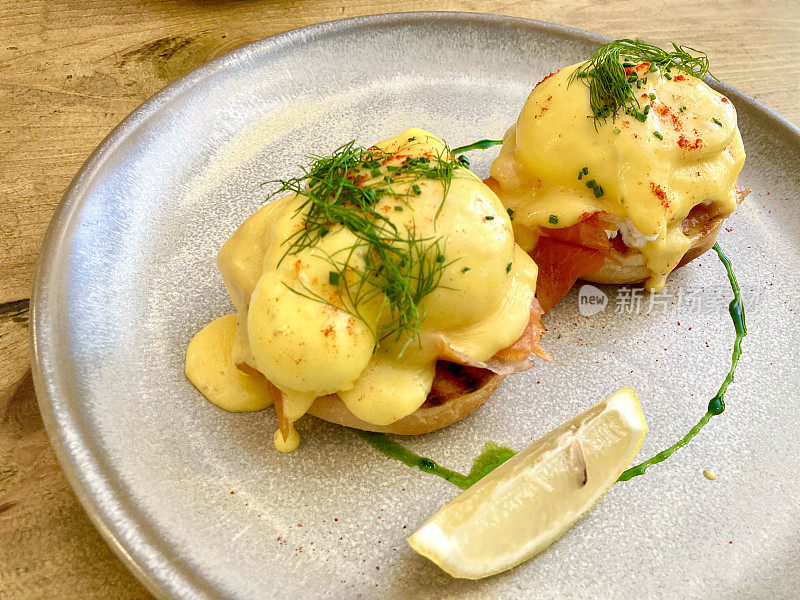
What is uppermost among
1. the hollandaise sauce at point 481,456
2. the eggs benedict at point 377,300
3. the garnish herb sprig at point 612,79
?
the garnish herb sprig at point 612,79

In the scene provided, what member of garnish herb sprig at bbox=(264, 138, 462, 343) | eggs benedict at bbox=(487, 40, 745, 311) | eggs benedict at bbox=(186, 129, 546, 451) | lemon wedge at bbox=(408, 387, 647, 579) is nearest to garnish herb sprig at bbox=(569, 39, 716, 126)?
eggs benedict at bbox=(487, 40, 745, 311)

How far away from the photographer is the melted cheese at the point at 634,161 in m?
2.56

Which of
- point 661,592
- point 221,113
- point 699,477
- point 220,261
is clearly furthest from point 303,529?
point 221,113

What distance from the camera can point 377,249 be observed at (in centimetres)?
206

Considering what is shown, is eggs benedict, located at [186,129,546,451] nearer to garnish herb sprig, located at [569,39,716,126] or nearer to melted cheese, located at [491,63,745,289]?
melted cheese, located at [491,63,745,289]

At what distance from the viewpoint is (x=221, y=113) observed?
3.21m

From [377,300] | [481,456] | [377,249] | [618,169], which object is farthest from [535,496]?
[618,169]

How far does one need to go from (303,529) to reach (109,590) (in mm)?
594

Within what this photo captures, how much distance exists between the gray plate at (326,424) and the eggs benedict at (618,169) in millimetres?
306

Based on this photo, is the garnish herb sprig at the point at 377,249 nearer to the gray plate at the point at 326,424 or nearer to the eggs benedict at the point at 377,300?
the eggs benedict at the point at 377,300

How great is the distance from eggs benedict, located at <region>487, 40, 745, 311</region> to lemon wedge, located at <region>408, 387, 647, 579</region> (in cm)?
70

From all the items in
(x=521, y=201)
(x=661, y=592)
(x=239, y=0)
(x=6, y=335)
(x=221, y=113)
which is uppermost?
(x=239, y=0)

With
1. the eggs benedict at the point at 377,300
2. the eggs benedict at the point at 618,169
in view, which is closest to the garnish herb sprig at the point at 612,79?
the eggs benedict at the point at 618,169

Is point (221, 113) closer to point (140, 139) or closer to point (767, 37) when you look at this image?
point (140, 139)
